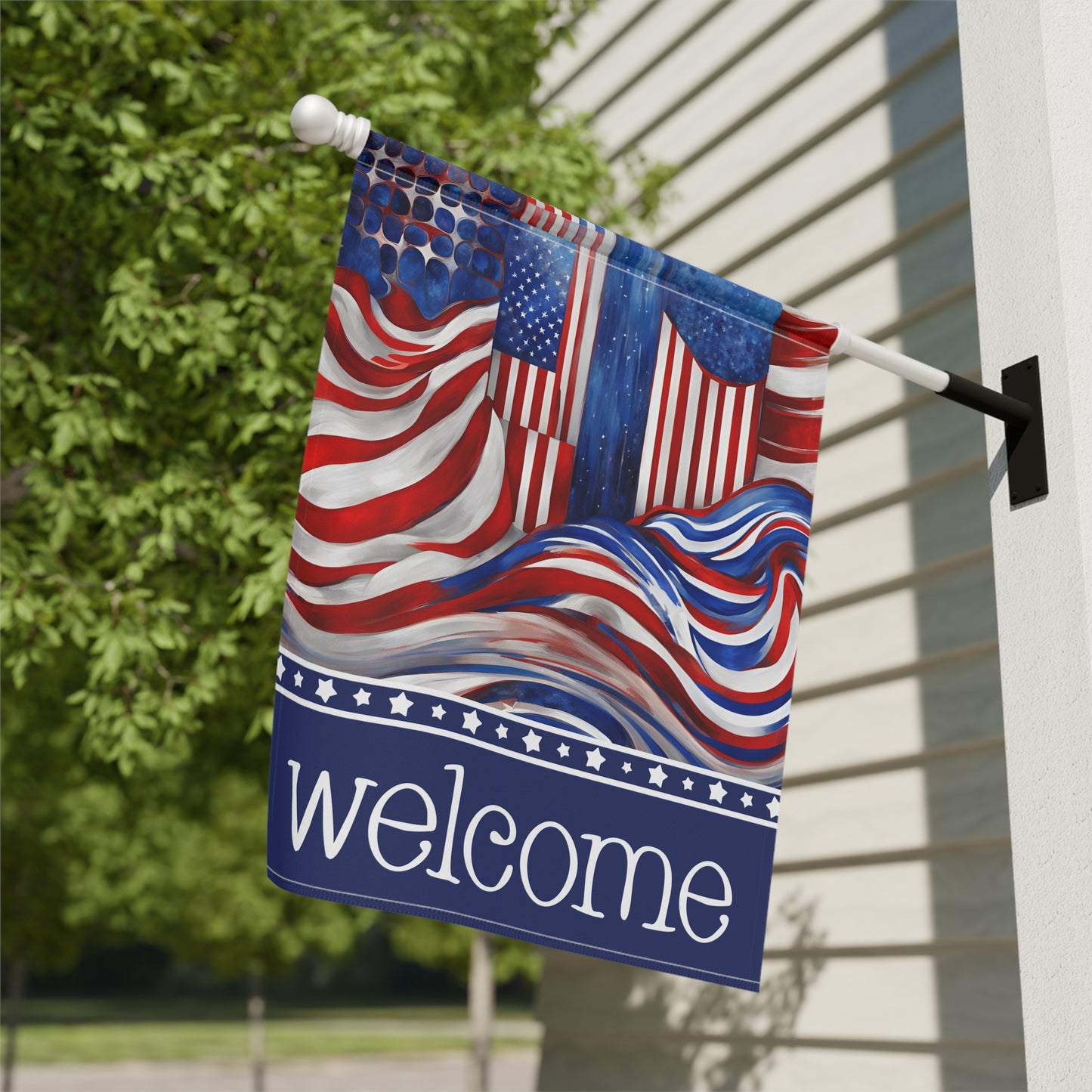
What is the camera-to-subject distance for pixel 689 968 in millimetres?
2641

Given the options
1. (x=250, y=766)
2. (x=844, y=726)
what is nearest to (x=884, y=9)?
(x=844, y=726)

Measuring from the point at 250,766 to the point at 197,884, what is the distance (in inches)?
282

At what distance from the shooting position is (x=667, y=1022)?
20.2ft

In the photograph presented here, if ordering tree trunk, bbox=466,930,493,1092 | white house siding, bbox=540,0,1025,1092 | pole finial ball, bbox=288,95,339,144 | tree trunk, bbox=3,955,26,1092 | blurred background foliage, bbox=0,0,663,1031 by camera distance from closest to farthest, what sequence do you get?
pole finial ball, bbox=288,95,339,144 < white house siding, bbox=540,0,1025,1092 < blurred background foliage, bbox=0,0,663,1031 < tree trunk, bbox=466,930,493,1092 < tree trunk, bbox=3,955,26,1092

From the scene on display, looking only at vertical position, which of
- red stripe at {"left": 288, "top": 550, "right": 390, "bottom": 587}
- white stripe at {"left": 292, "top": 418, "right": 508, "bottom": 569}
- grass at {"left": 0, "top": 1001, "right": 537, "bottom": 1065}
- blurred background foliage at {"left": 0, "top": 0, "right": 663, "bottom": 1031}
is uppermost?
blurred background foliage at {"left": 0, "top": 0, "right": 663, "bottom": 1031}

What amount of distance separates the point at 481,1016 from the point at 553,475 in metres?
14.5

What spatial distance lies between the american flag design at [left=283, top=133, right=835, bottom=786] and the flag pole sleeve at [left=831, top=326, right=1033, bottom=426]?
0.07m

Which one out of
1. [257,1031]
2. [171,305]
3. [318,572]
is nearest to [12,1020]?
[257,1031]

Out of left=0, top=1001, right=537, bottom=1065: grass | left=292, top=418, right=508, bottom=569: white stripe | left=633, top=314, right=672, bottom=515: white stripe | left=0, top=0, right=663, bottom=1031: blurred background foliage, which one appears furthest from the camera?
left=0, top=1001, right=537, bottom=1065: grass

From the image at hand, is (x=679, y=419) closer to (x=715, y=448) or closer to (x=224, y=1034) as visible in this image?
(x=715, y=448)

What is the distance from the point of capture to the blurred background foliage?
5145 millimetres

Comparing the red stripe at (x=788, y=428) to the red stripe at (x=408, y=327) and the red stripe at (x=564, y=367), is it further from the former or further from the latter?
the red stripe at (x=408, y=327)

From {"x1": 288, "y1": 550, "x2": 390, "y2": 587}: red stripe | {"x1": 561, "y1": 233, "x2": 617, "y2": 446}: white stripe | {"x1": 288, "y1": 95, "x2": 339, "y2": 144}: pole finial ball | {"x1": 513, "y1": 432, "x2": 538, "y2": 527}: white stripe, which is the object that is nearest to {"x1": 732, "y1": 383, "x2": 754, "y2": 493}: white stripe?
{"x1": 561, "y1": 233, "x2": 617, "y2": 446}: white stripe

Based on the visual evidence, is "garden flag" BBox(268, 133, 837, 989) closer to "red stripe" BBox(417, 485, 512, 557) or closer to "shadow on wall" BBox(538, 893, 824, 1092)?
"red stripe" BBox(417, 485, 512, 557)
